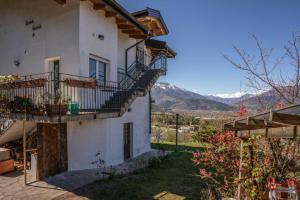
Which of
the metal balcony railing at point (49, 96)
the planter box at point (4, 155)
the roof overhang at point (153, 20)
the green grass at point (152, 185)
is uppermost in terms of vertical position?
the roof overhang at point (153, 20)

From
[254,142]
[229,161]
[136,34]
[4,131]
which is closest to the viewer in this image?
[254,142]

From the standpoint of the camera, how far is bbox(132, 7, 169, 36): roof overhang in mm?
15602

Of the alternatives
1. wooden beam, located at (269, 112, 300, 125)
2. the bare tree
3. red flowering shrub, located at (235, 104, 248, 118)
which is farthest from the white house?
wooden beam, located at (269, 112, 300, 125)

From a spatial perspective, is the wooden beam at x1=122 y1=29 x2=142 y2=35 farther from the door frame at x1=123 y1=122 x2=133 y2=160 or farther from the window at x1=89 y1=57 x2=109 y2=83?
the door frame at x1=123 y1=122 x2=133 y2=160

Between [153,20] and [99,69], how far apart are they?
20.4 feet

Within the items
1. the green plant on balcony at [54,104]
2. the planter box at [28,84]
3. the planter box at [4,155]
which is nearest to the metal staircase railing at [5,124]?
the planter box at [4,155]

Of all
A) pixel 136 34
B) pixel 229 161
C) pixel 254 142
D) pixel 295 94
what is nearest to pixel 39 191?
pixel 229 161

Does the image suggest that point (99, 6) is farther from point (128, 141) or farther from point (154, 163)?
point (154, 163)

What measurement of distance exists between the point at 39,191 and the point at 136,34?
9.93 meters

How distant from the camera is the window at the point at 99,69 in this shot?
11810 millimetres

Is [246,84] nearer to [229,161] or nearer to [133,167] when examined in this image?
[229,161]

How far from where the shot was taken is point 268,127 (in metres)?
5.04

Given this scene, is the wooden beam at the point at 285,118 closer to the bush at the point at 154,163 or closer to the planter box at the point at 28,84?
the planter box at the point at 28,84

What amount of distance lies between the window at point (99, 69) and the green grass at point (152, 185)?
497 cm
